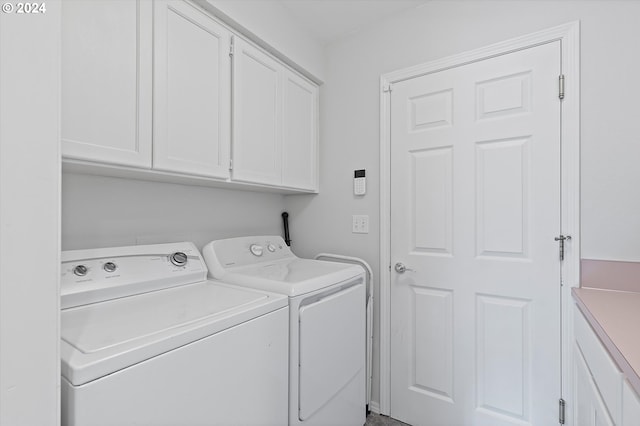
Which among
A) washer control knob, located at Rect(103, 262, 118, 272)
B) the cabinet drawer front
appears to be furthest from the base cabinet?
washer control knob, located at Rect(103, 262, 118, 272)

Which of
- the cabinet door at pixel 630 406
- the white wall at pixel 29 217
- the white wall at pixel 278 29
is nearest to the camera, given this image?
the white wall at pixel 29 217

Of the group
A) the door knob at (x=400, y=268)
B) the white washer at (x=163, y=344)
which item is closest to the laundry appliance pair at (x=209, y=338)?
the white washer at (x=163, y=344)

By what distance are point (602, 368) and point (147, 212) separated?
195 cm

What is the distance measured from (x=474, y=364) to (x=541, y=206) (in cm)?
94

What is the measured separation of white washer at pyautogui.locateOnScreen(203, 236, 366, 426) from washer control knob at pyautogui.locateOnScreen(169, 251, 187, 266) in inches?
6.5

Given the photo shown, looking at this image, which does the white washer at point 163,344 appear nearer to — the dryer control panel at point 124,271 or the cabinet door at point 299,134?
the dryer control panel at point 124,271

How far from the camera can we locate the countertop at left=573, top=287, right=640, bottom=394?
78cm

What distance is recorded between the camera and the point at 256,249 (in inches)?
75.2

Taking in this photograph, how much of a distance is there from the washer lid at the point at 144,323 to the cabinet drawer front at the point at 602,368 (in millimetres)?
1070

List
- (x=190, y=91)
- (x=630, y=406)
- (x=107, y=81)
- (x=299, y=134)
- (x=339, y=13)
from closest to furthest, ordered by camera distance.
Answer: (x=630, y=406) < (x=107, y=81) < (x=190, y=91) < (x=339, y=13) < (x=299, y=134)

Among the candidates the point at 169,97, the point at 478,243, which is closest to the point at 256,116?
the point at 169,97

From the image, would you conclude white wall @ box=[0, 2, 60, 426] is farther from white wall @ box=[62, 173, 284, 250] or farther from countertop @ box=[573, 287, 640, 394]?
countertop @ box=[573, 287, 640, 394]

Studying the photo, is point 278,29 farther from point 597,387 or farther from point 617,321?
point 597,387

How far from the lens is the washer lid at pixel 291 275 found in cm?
137
